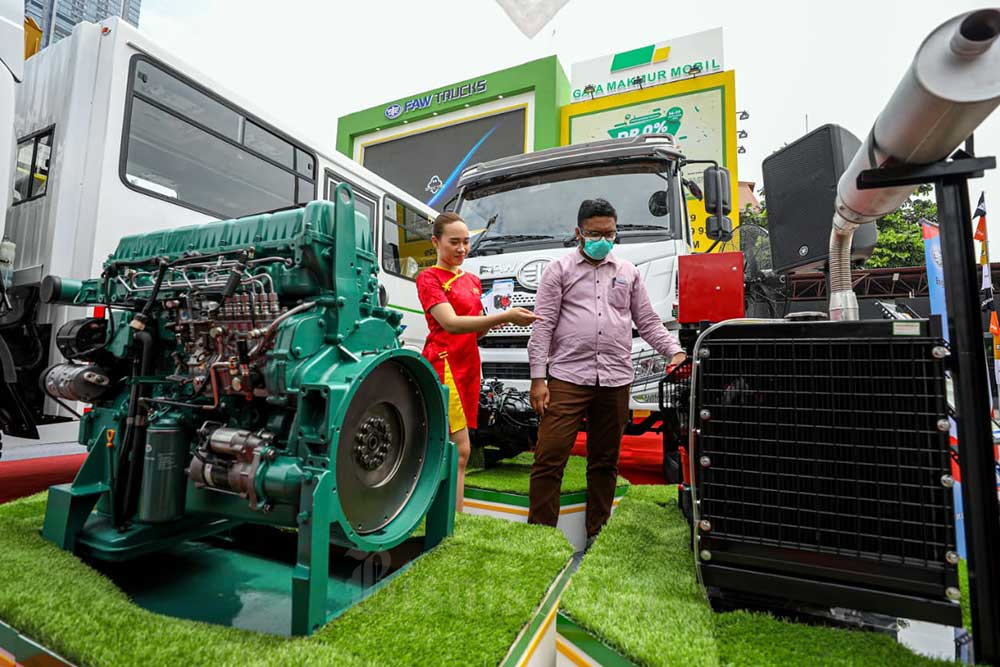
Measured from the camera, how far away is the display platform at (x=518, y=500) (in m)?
2.93

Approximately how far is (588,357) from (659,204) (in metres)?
2.10

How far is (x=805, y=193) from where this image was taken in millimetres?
2842

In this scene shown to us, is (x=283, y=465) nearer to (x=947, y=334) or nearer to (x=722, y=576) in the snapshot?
(x=722, y=576)

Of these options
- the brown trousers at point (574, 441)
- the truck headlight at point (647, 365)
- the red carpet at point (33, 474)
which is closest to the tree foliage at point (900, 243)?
the truck headlight at point (647, 365)

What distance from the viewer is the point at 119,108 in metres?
3.21

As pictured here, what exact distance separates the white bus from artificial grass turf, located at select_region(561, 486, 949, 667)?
120 inches

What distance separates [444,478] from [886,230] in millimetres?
19387

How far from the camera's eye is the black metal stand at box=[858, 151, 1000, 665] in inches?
45.6

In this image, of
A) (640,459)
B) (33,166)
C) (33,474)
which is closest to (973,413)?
(640,459)

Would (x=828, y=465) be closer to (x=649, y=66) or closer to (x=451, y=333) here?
(x=451, y=333)

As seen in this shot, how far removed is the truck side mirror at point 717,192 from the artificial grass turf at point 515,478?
236 centimetres

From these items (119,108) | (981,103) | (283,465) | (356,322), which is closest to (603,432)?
(356,322)

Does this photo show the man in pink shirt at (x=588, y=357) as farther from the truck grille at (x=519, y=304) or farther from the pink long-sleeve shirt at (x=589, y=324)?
the truck grille at (x=519, y=304)

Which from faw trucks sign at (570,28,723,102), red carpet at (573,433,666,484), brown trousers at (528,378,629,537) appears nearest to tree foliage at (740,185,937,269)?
faw trucks sign at (570,28,723,102)
